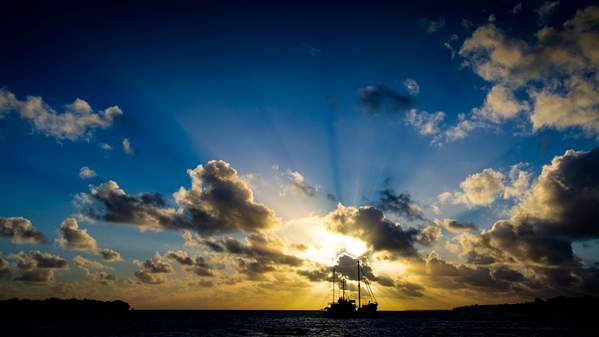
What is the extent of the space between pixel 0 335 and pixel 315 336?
81.1 metres

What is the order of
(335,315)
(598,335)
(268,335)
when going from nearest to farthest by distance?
(598,335) < (268,335) < (335,315)

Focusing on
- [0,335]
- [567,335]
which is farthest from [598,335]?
[0,335]

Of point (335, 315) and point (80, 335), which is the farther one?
point (335, 315)

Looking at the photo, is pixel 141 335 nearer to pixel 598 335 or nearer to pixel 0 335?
pixel 0 335

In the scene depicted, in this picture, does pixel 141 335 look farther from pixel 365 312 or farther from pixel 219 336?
pixel 365 312

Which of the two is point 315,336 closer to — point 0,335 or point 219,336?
point 219,336

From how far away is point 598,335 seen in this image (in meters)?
88.6

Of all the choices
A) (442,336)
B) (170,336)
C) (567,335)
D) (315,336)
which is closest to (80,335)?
(170,336)

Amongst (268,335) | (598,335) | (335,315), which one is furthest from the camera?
(335,315)

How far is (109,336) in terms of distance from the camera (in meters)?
90.4

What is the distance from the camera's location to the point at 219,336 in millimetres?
92938

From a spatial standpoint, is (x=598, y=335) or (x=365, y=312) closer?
(x=598, y=335)

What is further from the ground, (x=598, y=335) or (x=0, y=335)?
(x=598, y=335)

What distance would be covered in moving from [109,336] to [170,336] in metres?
15.0
